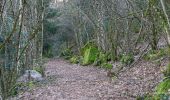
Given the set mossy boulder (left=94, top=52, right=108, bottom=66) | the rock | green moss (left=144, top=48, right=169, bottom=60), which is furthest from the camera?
mossy boulder (left=94, top=52, right=108, bottom=66)

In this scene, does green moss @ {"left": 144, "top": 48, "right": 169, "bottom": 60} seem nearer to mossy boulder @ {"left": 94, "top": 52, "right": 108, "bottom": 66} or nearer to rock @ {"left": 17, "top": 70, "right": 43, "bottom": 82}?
rock @ {"left": 17, "top": 70, "right": 43, "bottom": 82}

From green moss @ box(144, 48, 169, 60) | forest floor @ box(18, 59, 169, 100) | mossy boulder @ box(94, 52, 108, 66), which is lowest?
forest floor @ box(18, 59, 169, 100)

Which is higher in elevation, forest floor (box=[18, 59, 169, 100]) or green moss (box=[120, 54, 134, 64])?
green moss (box=[120, 54, 134, 64])

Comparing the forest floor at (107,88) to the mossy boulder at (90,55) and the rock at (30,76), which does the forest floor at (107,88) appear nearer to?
the rock at (30,76)

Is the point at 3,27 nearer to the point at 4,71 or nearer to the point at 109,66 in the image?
the point at 4,71

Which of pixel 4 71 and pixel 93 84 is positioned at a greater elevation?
pixel 4 71

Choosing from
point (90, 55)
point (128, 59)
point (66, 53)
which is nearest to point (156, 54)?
point (128, 59)

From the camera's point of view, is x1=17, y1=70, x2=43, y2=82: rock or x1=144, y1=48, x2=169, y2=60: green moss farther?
x1=17, y1=70, x2=43, y2=82: rock

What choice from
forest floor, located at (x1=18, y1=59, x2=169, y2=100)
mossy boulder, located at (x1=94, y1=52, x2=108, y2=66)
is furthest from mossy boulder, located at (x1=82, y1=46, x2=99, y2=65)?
forest floor, located at (x1=18, y1=59, x2=169, y2=100)

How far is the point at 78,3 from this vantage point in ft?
99.3

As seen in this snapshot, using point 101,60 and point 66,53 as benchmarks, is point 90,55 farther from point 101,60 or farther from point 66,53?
point 66,53

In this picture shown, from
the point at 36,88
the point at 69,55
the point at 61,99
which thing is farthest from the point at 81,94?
the point at 69,55

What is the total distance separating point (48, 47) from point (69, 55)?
9.42 ft

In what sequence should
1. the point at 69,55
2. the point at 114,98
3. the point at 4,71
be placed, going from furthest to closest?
the point at 69,55
the point at 114,98
the point at 4,71
